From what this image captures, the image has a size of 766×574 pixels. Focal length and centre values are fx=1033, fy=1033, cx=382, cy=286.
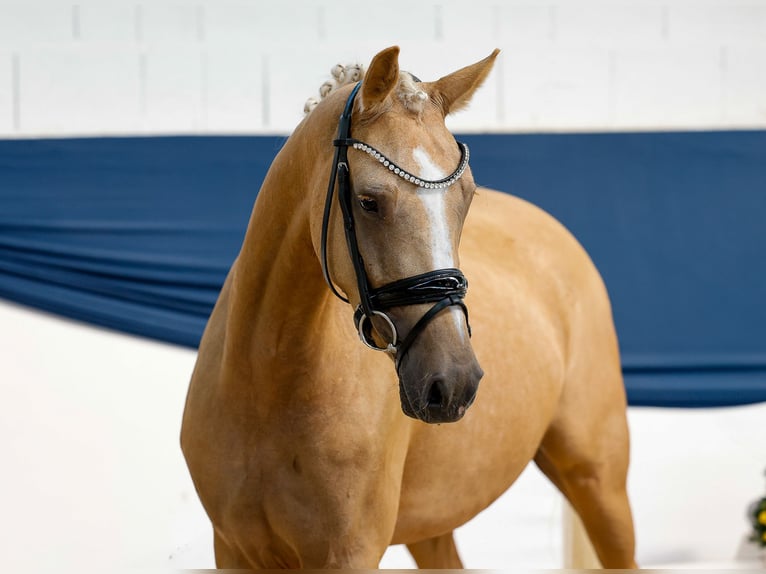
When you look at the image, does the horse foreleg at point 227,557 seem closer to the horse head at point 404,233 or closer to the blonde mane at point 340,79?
the horse head at point 404,233

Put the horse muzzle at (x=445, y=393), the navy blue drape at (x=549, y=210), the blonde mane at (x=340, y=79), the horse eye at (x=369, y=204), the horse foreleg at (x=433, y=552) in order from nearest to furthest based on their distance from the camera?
the horse muzzle at (x=445, y=393) < the horse eye at (x=369, y=204) < the blonde mane at (x=340, y=79) < the horse foreleg at (x=433, y=552) < the navy blue drape at (x=549, y=210)

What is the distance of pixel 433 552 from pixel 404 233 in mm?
1706

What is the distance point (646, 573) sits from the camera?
0.96 meters

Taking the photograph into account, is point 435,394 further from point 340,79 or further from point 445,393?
point 340,79

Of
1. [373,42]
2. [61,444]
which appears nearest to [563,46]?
[373,42]

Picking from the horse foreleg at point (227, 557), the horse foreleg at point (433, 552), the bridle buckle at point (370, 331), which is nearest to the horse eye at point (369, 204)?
the bridle buckle at point (370, 331)

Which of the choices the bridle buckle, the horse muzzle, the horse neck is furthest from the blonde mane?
the horse muzzle

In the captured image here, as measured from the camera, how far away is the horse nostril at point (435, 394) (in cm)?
154

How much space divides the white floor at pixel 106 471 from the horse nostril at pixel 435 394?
2542 mm

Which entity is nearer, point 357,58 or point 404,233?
point 404,233

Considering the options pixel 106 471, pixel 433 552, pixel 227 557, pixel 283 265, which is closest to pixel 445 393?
pixel 283 265

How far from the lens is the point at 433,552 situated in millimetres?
3072

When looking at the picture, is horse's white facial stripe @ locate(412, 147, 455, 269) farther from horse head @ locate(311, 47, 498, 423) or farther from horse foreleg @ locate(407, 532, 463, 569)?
horse foreleg @ locate(407, 532, 463, 569)

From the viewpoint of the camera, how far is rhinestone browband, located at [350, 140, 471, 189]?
5.32 ft
